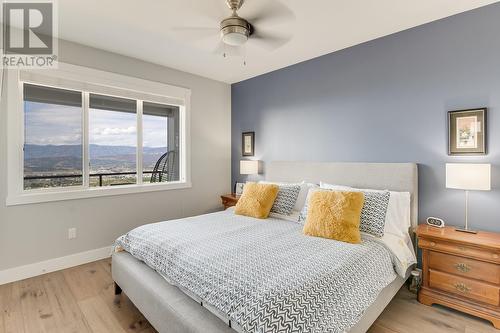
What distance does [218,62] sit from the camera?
146 inches

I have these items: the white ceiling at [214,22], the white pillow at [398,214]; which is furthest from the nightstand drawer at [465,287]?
the white ceiling at [214,22]

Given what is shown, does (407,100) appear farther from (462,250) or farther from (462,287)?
(462,287)

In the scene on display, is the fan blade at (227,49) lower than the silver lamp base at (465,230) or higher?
higher

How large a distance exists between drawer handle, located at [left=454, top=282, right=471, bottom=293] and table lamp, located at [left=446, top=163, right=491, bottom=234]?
1.57 ft

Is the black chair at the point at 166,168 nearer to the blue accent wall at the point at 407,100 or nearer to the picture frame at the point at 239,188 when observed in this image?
the picture frame at the point at 239,188

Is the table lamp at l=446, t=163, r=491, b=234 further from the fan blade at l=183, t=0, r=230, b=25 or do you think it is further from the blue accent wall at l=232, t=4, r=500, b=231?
the fan blade at l=183, t=0, r=230, b=25

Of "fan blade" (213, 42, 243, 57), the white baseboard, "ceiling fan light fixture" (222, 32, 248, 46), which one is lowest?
the white baseboard

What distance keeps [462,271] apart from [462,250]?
0.61 feet

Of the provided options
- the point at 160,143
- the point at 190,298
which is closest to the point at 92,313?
the point at 190,298

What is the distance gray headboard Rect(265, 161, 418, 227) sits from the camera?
8.75ft

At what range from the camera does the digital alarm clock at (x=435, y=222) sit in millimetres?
2465

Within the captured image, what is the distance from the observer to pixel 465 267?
2135mm

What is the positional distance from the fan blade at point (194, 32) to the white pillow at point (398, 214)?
95.7 inches

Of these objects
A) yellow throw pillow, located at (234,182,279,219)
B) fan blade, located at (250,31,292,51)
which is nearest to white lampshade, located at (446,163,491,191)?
yellow throw pillow, located at (234,182,279,219)
